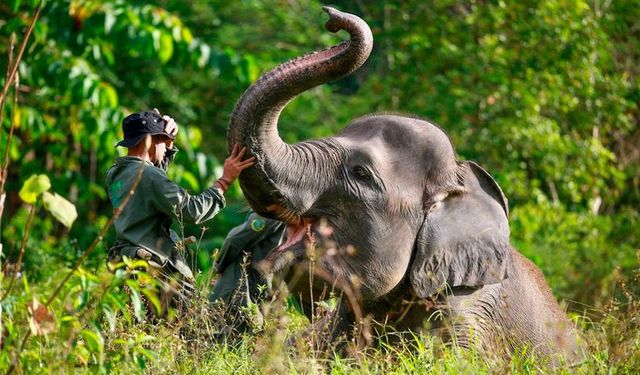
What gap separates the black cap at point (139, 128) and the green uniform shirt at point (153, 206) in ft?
0.34

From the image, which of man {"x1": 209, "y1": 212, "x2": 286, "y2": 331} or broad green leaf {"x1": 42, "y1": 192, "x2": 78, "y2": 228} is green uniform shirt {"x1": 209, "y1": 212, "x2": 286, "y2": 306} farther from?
broad green leaf {"x1": 42, "y1": 192, "x2": 78, "y2": 228}

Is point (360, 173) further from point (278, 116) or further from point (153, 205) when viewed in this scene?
point (153, 205)

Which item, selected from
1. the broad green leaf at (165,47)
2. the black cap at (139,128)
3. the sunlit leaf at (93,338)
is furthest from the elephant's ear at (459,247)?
the broad green leaf at (165,47)

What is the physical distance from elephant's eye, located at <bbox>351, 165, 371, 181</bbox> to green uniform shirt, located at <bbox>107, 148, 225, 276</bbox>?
2.46 ft

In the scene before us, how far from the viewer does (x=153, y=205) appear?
7.47 m

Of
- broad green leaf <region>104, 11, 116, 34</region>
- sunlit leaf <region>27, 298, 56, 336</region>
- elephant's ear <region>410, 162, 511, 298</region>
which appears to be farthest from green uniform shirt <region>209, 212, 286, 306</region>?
broad green leaf <region>104, 11, 116, 34</region>

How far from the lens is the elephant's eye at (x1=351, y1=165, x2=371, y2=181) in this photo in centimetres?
721

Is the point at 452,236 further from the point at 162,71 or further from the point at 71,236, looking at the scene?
the point at 162,71

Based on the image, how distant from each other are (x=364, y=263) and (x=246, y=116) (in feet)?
3.44

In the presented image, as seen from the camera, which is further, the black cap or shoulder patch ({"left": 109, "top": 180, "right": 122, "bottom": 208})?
the black cap

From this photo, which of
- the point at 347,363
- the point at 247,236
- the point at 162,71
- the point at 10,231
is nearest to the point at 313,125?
the point at 162,71

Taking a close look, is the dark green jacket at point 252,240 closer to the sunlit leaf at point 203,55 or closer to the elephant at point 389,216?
the elephant at point 389,216

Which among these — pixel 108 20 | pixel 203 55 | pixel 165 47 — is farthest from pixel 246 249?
pixel 203 55

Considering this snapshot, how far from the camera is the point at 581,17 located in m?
17.1
